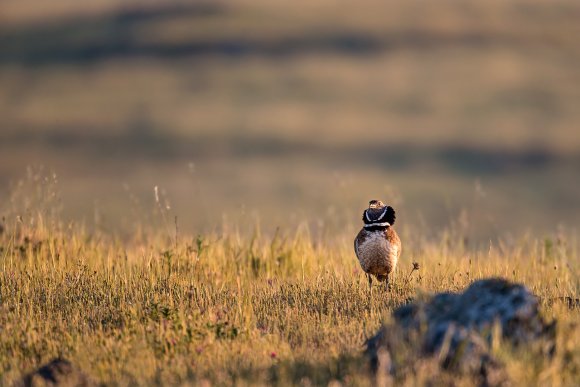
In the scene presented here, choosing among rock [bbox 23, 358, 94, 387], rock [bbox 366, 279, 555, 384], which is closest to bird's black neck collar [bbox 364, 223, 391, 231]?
rock [bbox 366, 279, 555, 384]

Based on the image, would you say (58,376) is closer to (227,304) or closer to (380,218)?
(227,304)

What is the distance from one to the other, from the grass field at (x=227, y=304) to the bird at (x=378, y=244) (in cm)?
28

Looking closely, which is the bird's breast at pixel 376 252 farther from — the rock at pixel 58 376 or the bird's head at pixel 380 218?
the rock at pixel 58 376

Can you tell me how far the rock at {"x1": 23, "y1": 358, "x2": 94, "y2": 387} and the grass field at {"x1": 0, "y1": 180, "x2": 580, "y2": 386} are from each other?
27cm

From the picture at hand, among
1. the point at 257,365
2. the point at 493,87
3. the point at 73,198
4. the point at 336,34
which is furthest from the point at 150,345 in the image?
the point at 336,34

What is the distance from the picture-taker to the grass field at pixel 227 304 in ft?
26.5

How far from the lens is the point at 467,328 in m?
7.74

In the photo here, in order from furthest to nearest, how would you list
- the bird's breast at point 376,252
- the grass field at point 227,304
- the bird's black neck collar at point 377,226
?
the bird's black neck collar at point 377,226 → the bird's breast at point 376,252 → the grass field at point 227,304

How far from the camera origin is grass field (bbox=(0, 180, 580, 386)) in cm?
809

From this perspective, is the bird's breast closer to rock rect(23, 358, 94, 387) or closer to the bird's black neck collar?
the bird's black neck collar

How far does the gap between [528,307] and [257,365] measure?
210 cm

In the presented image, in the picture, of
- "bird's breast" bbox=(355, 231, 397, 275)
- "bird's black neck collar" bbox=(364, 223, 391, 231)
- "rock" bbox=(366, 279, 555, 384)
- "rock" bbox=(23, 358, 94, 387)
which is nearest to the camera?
"rock" bbox=(366, 279, 555, 384)

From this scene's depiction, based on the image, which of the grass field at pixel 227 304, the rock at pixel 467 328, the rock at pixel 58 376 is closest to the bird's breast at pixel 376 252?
the grass field at pixel 227 304

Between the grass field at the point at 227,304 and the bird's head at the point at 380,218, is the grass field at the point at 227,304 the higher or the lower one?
the lower one
